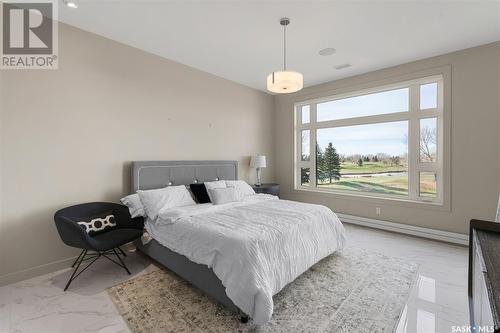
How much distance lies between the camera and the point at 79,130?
8.94 feet

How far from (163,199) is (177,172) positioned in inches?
30.7

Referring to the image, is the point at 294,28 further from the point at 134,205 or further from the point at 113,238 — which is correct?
the point at 113,238

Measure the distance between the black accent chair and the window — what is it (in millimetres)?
3617

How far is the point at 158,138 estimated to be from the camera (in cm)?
345

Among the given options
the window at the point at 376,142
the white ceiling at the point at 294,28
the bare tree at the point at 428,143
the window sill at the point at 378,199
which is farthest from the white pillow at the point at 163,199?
the bare tree at the point at 428,143

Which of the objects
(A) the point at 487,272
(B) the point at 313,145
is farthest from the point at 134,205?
(B) the point at 313,145

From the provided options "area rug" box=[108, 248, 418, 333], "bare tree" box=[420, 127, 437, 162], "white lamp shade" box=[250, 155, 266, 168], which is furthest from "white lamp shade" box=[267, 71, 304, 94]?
"bare tree" box=[420, 127, 437, 162]

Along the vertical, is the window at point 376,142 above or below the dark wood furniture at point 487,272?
above

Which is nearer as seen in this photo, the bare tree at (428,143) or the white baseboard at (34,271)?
the white baseboard at (34,271)

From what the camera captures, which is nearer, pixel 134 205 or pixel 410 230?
pixel 134 205

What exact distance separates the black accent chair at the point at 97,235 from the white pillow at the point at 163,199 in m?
0.25

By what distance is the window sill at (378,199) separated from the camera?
139 inches

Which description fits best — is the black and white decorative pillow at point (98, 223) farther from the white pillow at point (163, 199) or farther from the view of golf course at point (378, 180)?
the view of golf course at point (378, 180)

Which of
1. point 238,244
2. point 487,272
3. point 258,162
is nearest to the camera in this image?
point 487,272
